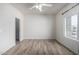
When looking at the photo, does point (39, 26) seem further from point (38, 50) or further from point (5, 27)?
point (5, 27)

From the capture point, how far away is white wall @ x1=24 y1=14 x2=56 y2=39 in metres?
8.06

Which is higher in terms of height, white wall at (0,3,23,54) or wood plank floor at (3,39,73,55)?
white wall at (0,3,23,54)

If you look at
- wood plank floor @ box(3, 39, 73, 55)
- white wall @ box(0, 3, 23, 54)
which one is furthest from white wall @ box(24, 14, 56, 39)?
white wall @ box(0, 3, 23, 54)

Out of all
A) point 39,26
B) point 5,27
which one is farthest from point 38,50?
point 39,26

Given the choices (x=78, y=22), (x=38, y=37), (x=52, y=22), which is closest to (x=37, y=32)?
(x=38, y=37)

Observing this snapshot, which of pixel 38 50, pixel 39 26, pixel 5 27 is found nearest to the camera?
pixel 5 27

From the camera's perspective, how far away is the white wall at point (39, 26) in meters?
8.06

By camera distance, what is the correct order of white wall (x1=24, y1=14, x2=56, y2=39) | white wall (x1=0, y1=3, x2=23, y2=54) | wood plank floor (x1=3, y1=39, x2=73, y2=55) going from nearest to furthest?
1. white wall (x1=0, y1=3, x2=23, y2=54)
2. wood plank floor (x1=3, y1=39, x2=73, y2=55)
3. white wall (x1=24, y1=14, x2=56, y2=39)

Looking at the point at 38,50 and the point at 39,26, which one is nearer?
the point at 38,50

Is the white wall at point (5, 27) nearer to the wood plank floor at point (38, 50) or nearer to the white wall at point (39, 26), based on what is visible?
the wood plank floor at point (38, 50)

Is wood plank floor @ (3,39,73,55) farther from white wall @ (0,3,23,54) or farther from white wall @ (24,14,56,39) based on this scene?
white wall @ (24,14,56,39)

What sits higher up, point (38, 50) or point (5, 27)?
point (5, 27)

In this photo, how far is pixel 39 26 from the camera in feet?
26.6

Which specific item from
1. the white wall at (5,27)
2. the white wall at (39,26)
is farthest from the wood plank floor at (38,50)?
the white wall at (39,26)
